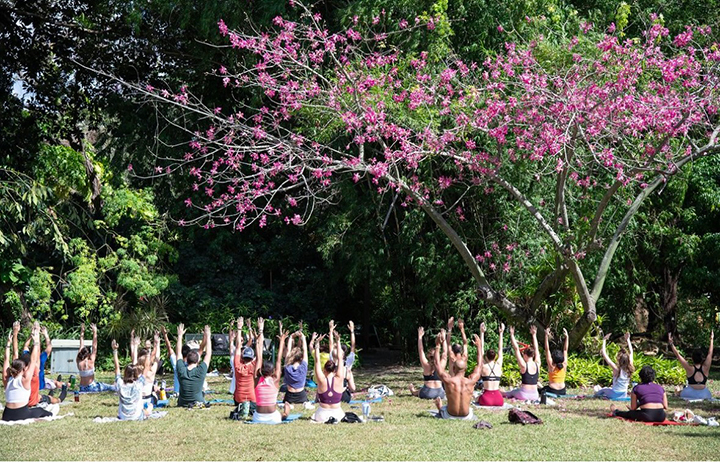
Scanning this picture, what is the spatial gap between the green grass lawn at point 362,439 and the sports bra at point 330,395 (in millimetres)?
349

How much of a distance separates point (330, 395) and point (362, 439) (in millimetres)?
1200

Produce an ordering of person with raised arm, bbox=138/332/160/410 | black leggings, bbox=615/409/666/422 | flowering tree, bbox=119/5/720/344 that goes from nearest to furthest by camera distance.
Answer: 1. black leggings, bbox=615/409/666/422
2. person with raised arm, bbox=138/332/160/410
3. flowering tree, bbox=119/5/720/344

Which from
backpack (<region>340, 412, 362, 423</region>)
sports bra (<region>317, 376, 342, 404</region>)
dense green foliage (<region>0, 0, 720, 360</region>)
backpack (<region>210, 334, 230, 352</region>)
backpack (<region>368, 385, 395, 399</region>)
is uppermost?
dense green foliage (<region>0, 0, 720, 360</region>)

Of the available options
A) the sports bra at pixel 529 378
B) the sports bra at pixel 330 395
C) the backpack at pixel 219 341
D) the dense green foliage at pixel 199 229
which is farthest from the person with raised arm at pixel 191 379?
the dense green foliage at pixel 199 229

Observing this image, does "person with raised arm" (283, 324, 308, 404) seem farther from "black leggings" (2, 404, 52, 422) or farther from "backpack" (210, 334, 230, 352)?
"backpack" (210, 334, 230, 352)

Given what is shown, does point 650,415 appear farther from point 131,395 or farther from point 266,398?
point 131,395

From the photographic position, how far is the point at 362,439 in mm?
7891

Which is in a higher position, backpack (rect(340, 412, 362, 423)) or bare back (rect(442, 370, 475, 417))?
bare back (rect(442, 370, 475, 417))

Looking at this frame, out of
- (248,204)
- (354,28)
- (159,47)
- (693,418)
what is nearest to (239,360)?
(248,204)

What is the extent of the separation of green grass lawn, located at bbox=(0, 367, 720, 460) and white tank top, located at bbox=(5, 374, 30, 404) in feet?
1.34

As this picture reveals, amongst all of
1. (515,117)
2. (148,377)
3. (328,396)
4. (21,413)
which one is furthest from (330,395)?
Answer: (515,117)

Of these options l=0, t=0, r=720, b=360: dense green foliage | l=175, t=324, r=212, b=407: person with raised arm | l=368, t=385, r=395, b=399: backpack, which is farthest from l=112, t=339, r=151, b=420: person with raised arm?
l=0, t=0, r=720, b=360: dense green foliage

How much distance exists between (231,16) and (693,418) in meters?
10.6

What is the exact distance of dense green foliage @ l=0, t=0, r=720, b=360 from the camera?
49.0 ft
